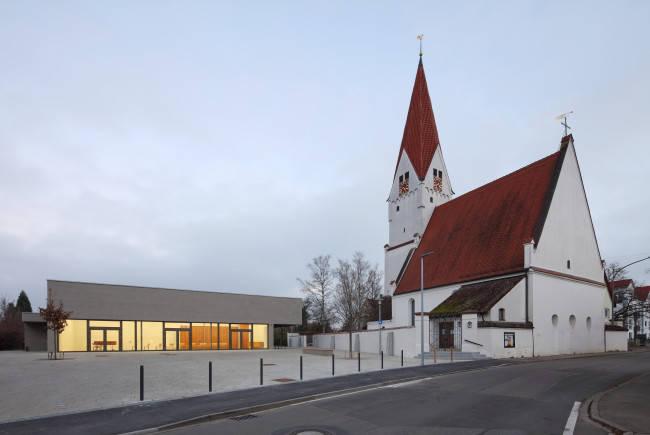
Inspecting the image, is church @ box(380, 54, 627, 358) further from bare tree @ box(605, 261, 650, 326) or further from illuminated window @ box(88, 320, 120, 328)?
illuminated window @ box(88, 320, 120, 328)

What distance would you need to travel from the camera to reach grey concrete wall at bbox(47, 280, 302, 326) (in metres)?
36.2

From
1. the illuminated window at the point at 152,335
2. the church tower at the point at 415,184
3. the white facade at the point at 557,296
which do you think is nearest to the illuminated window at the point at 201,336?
the illuminated window at the point at 152,335

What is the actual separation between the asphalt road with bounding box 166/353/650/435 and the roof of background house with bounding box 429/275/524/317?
12790 millimetres

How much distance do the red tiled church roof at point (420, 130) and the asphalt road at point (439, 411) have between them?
34471 millimetres

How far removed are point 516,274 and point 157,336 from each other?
3112 centimetres

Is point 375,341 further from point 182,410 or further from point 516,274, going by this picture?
point 182,410

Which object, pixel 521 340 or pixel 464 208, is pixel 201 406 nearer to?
pixel 521 340

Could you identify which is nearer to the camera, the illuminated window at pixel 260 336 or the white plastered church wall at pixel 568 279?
the white plastered church wall at pixel 568 279

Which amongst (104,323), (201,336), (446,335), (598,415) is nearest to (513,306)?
(446,335)

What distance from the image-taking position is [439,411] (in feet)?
31.7

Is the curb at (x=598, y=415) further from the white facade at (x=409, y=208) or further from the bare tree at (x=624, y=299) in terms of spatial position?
the bare tree at (x=624, y=299)

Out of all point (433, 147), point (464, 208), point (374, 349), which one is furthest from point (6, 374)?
point (433, 147)

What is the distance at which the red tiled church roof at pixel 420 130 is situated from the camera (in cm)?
4728

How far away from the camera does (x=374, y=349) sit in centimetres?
3825
